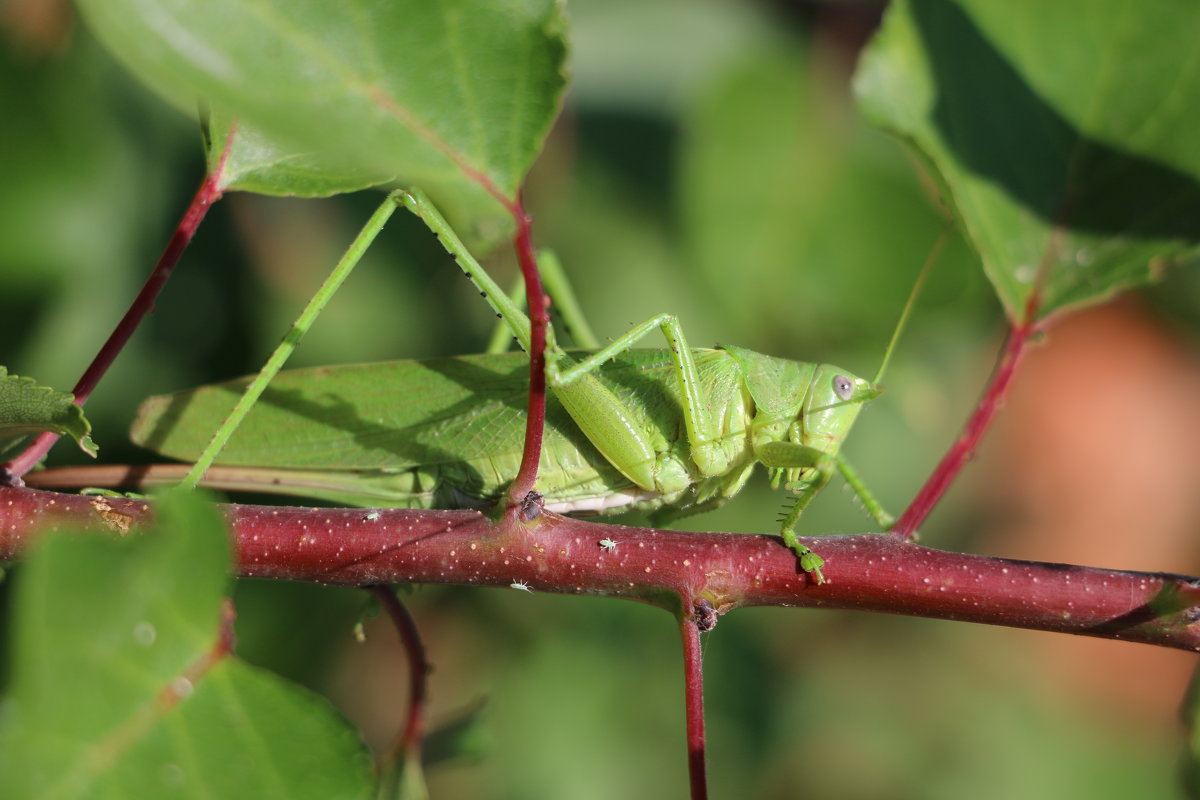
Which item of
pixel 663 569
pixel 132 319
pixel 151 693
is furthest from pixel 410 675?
pixel 151 693

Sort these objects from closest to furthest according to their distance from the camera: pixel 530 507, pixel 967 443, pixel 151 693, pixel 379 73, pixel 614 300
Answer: pixel 151 693 → pixel 379 73 → pixel 530 507 → pixel 967 443 → pixel 614 300

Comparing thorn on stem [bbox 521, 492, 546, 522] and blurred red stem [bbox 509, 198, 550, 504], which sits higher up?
blurred red stem [bbox 509, 198, 550, 504]

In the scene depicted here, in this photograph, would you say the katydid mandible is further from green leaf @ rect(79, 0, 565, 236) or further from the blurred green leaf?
green leaf @ rect(79, 0, 565, 236)

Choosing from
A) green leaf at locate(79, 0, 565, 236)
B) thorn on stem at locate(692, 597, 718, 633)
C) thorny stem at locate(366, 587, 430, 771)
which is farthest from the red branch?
green leaf at locate(79, 0, 565, 236)

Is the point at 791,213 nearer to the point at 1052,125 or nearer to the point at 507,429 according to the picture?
the point at 1052,125

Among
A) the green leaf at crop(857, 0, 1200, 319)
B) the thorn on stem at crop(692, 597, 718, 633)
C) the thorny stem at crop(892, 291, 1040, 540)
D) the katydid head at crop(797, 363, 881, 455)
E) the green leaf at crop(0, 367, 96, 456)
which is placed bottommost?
the green leaf at crop(0, 367, 96, 456)

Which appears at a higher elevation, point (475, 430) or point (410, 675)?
point (475, 430)

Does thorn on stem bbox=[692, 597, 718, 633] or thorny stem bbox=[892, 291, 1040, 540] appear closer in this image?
thorn on stem bbox=[692, 597, 718, 633]
